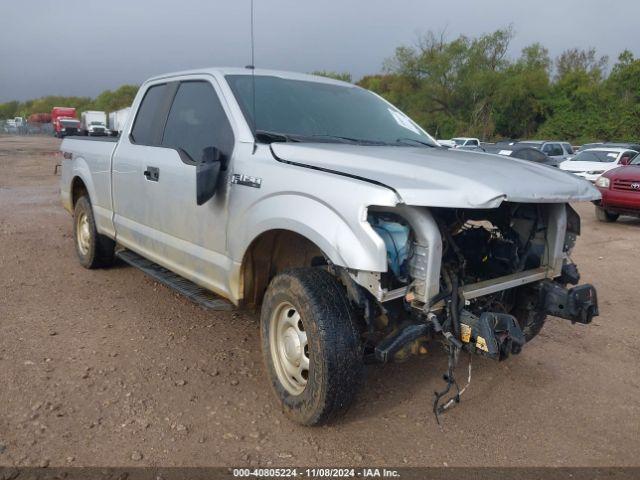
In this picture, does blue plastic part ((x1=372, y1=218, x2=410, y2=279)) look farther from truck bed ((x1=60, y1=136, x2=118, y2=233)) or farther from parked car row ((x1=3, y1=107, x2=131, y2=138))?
parked car row ((x1=3, y1=107, x2=131, y2=138))

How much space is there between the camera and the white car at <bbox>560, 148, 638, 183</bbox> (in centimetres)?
1862

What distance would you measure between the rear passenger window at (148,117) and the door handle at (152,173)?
0.95 feet

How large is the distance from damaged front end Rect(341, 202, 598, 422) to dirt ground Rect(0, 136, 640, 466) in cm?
37

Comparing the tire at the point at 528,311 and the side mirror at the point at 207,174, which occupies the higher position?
the side mirror at the point at 207,174

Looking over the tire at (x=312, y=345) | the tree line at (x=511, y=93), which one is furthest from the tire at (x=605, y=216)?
the tree line at (x=511, y=93)

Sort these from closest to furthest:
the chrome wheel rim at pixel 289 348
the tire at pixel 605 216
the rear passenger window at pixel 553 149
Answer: the chrome wheel rim at pixel 289 348
the tire at pixel 605 216
the rear passenger window at pixel 553 149

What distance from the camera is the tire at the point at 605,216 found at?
1145 centimetres

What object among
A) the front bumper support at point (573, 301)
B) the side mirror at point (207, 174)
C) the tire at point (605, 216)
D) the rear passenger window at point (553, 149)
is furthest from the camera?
the rear passenger window at point (553, 149)

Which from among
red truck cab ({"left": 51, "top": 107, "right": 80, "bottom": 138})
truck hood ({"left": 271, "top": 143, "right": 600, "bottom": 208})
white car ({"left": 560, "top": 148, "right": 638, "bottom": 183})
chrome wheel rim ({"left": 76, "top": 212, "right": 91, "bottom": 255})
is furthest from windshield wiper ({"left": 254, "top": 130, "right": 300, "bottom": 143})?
red truck cab ({"left": 51, "top": 107, "right": 80, "bottom": 138})

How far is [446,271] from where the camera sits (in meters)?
3.16

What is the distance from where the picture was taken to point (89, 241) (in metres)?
6.10

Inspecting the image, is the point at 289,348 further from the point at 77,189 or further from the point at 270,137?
the point at 77,189

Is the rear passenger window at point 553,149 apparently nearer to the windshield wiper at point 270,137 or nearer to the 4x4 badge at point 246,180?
the windshield wiper at point 270,137

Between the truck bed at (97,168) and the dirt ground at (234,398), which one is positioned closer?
the dirt ground at (234,398)
